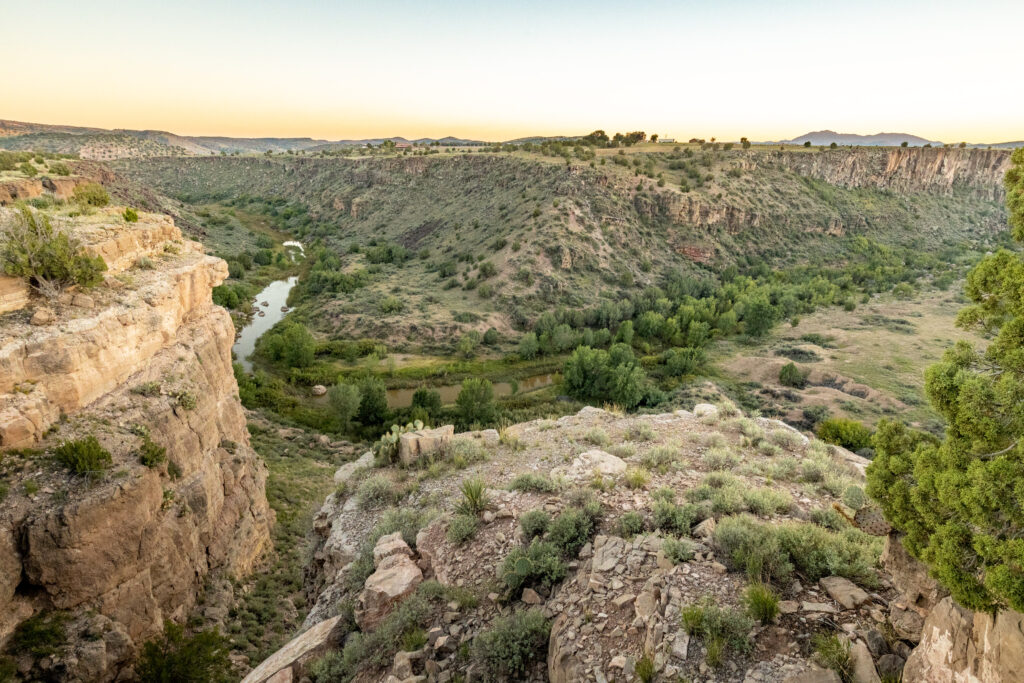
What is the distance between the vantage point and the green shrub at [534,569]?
26.7ft

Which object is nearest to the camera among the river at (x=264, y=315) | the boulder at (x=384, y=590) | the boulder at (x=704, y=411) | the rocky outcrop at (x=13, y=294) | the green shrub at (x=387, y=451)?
the boulder at (x=384, y=590)

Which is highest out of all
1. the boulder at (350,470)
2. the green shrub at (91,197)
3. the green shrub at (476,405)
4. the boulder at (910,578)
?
the green shrub at (91,197)

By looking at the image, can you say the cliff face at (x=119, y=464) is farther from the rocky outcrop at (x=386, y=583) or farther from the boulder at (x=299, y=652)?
the rocky outcrop at (x=386, y=583)

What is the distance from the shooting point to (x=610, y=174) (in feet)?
209

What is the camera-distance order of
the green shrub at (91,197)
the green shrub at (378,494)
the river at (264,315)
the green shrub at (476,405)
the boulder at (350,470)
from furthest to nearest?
1. the river at (264,315)
2. the green shrub at (476,405)
3. the green shrub at (91,197)
4. the boulder at (350,470)
5. the green shrub at (378,494)

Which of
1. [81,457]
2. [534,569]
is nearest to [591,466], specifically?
[534,569]

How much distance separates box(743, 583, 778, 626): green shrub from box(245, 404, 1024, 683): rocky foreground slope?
0.10 meters

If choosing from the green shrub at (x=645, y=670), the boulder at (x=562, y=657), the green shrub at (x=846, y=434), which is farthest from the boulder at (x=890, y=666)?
the green shrub at (x=846, y=434)

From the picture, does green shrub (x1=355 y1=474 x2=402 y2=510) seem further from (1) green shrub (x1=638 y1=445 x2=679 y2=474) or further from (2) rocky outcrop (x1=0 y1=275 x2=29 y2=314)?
(2) rocky outcrop (x1=0 y1=275 x2=29 y2=314)

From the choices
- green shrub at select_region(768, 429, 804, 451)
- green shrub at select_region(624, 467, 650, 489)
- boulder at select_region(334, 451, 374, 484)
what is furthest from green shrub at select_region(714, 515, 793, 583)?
boulder at select_region(334, 451, 374, 484)

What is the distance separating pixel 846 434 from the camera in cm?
2405

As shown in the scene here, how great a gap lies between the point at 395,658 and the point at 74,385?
354 inches

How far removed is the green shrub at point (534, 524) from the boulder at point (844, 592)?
458 cm

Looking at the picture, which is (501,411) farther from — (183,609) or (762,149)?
(762,149)
